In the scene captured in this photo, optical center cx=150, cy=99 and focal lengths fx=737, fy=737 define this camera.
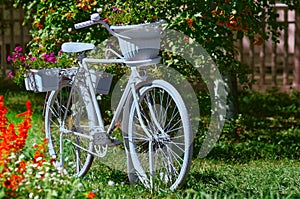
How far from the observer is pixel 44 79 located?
17.7 feet

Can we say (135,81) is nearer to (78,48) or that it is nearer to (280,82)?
(78,48)

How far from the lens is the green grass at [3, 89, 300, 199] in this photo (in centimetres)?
491

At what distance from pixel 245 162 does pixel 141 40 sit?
7.10ft

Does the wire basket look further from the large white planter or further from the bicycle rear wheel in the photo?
the large white planter

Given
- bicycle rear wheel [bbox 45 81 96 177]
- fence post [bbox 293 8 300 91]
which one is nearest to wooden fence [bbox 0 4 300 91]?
fence post [bbox 293 8 300 91]

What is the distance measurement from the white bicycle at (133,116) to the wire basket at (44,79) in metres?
0.08

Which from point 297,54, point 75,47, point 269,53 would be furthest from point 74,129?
point 269,53

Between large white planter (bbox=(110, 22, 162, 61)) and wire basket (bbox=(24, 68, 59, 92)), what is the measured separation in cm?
77

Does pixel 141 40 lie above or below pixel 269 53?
above

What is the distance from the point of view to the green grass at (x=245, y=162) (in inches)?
193

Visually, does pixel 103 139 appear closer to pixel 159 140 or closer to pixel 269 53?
pixel 159 140

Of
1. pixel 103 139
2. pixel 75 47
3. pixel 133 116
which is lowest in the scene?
pixel 103 139

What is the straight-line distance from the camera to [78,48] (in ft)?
17.3

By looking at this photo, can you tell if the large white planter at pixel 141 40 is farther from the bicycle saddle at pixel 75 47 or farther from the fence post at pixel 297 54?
the fence post at pixel 297 54
